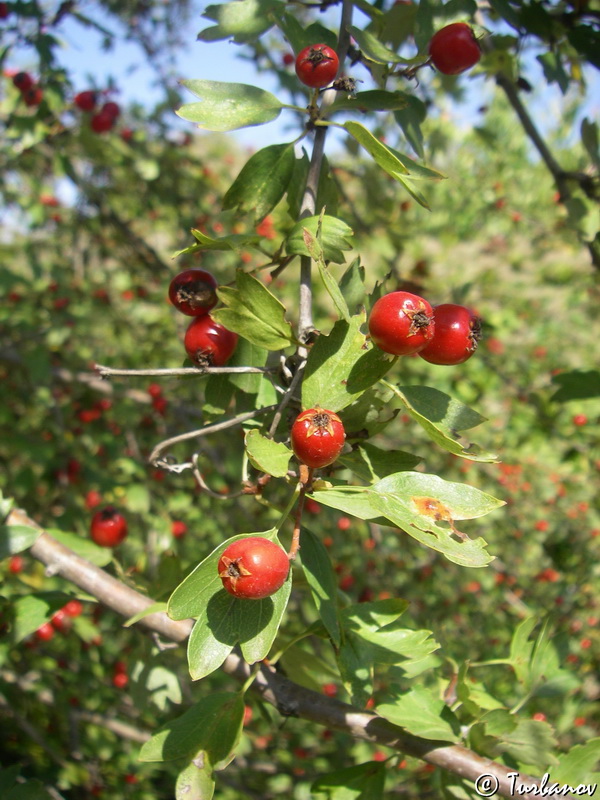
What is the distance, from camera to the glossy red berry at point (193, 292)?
1156 millimetres

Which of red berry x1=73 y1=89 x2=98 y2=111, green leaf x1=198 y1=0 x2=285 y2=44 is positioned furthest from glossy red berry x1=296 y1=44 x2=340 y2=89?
red berry x1=73 y1=89 x2=98 y2=111

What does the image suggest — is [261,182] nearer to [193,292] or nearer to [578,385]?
[193,292]

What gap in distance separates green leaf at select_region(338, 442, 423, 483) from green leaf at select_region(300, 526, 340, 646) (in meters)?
0.17

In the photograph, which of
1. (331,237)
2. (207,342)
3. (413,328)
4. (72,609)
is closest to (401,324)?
(413,328)

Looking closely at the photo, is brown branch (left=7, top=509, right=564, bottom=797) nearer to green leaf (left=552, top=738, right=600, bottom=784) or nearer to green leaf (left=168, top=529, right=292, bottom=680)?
green leaf (left=552, top=738, right=600, bottom=784)

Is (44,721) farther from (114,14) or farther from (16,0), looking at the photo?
(114,14)

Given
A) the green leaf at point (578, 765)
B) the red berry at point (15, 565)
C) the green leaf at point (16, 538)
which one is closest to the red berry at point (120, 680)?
the red berry at point (15, 565)

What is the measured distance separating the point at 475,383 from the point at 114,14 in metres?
3.68

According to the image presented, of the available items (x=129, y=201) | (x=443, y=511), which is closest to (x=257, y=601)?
(x=443, y=511)

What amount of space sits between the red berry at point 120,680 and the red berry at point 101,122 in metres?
2.91

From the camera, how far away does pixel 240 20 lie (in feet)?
4.32

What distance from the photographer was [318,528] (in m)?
3.62

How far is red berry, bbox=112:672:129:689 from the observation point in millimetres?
3109

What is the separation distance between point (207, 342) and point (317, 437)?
0.33m
